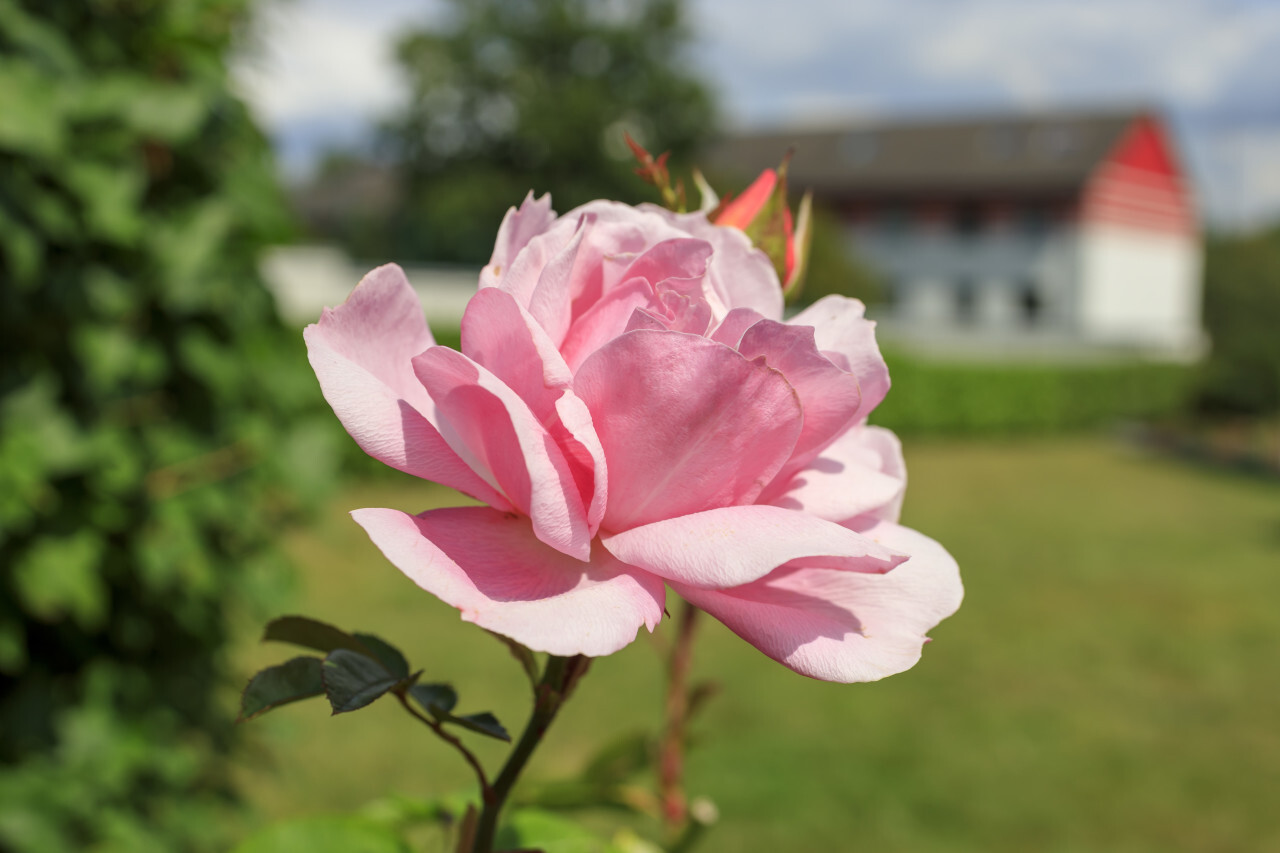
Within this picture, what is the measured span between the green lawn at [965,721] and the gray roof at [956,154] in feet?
82.3

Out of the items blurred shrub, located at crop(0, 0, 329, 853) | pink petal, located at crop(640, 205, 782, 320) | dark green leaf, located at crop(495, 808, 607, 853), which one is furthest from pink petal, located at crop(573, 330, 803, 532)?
blurred shrub, located at crop(0, 0, 329, 853)

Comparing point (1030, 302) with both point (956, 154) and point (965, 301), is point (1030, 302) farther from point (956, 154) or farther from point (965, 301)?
point (956, 154)

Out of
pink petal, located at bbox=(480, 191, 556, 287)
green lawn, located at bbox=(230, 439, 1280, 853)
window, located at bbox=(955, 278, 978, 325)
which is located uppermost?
pink petal, located at bbox=(480, 191, 556, 287)

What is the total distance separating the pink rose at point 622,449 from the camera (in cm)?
53

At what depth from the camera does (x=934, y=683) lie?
20.7 feet

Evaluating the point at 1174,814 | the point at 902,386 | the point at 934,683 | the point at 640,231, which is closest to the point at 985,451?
the point at 902,386

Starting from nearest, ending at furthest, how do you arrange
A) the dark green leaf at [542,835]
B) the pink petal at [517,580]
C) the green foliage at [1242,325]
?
1. the pink petal at [517,580]
2. the dark green leaf at [542,835]
3. the green foliage at [1242,325]

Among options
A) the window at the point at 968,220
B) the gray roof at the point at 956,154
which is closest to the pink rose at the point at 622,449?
the gray roof at the point at 956,154

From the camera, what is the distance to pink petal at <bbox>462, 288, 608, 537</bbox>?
1.81 feet

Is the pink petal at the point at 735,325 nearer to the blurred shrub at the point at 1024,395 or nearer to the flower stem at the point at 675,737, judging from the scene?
the flower stem at the point at 675,737

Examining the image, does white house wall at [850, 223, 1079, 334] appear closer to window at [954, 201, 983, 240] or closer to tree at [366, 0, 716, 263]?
window at [954, 201, 983, 240]

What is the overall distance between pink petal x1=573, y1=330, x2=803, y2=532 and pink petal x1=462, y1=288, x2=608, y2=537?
0.01 metres

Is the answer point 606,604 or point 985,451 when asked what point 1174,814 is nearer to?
point 606,604

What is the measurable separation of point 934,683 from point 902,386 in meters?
11.5
